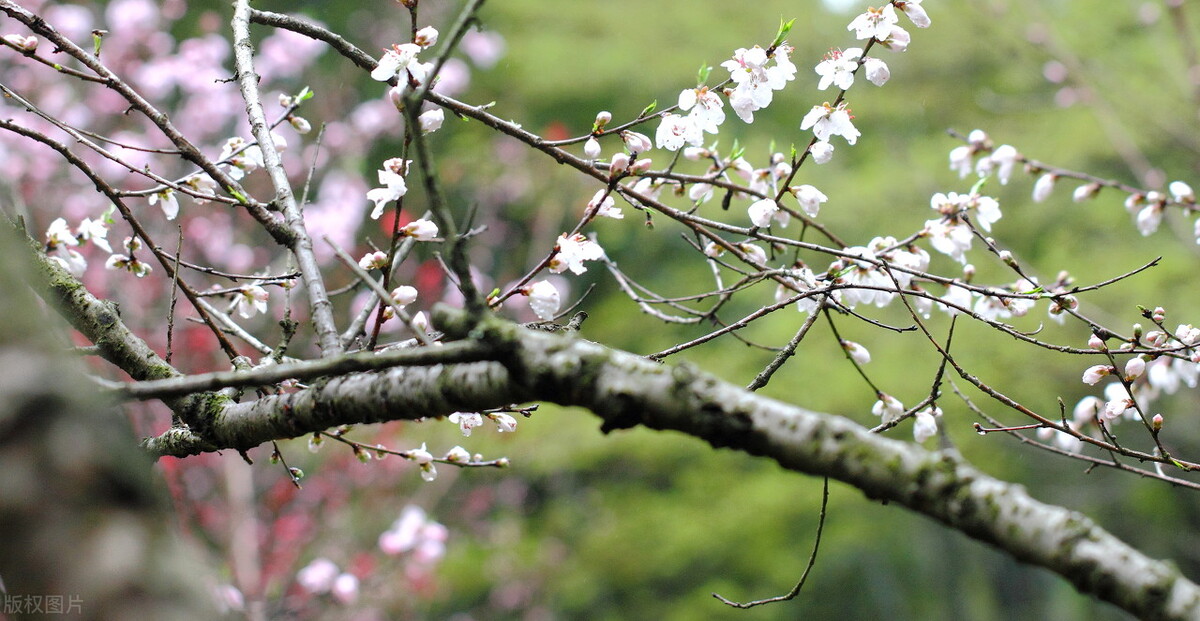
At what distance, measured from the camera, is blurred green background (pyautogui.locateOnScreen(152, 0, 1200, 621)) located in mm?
3943

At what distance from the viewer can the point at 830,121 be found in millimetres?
1288

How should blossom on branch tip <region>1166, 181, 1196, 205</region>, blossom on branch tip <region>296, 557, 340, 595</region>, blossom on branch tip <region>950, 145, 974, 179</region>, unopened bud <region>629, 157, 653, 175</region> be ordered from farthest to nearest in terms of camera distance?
blossom on branch tip <region>296, 557, 340, 595</region> < blossom on branch tip <region>950, 145, 974, 179</region> < blossom on branch tip <region>1166, 181, 1196, 205</region> < unopened bud <region>629, 157, 653, 175</region>

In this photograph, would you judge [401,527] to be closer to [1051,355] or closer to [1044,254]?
[1051,355]

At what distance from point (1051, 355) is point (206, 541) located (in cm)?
405

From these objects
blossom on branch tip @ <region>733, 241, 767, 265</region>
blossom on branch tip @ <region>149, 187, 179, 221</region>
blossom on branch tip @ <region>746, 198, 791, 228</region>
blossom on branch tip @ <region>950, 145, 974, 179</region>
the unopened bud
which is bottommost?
blossom on branch tip @ <region>733, 241, 767, 265</region>

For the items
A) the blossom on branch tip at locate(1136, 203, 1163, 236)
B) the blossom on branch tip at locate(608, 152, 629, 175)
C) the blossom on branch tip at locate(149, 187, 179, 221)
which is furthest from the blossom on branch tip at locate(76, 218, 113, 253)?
the blossom on branch tip at locate(1136, 203, 1163, 236)

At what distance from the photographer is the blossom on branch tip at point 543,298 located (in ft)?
3.74

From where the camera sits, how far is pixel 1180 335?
1333mm

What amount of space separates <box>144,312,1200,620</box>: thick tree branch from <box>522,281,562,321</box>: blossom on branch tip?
0.40 meters

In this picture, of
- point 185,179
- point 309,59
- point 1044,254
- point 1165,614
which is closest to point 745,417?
point 1165,614

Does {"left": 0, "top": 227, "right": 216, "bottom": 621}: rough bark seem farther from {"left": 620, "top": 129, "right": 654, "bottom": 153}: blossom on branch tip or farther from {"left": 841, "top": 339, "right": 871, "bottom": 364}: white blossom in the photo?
{"left": 841, "top": 339, "right": 871, "bottom": 364}: white blossom

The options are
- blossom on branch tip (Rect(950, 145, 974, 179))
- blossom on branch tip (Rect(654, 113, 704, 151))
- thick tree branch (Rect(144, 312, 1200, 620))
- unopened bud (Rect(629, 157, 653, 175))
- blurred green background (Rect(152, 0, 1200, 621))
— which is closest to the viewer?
thick tree branch (Rect(144, 312, 1200, 620))

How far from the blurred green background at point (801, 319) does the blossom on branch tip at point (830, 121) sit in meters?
2.19

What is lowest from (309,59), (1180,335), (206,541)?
(1180,335)
